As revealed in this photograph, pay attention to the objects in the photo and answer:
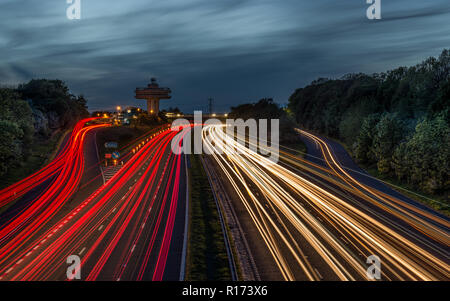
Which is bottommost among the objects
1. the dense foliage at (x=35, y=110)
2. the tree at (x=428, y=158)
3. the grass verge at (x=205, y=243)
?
the grass verge at (x=205, y=243)

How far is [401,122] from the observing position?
4878 cm

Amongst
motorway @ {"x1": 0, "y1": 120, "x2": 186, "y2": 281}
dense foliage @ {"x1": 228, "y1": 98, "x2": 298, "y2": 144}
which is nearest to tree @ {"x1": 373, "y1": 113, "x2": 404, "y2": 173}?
motorway @ {"x1": 0, "y1": 120, "x2": 186, "y2": 281}

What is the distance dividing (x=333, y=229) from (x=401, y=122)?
32165 mm

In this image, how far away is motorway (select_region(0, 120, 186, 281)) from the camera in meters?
17.8

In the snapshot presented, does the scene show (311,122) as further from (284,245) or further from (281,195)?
(284,245)

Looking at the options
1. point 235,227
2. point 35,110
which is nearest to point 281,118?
point 35,110

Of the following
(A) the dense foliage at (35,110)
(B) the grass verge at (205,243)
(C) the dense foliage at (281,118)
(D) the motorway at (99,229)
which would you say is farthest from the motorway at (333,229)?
(C) the dense foliage at (281,118)

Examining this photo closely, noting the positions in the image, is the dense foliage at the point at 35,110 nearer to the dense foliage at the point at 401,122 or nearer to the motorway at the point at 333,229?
the motorway at the point at 333,229

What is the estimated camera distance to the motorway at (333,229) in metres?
18.0

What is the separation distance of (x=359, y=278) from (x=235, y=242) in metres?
8.20

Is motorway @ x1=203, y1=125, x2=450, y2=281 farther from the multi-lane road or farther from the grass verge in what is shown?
the grass verge

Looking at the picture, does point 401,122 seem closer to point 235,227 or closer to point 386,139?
point 386,139

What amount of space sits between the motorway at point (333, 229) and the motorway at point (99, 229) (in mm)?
5783

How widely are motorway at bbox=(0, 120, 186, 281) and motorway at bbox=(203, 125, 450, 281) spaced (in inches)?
228
